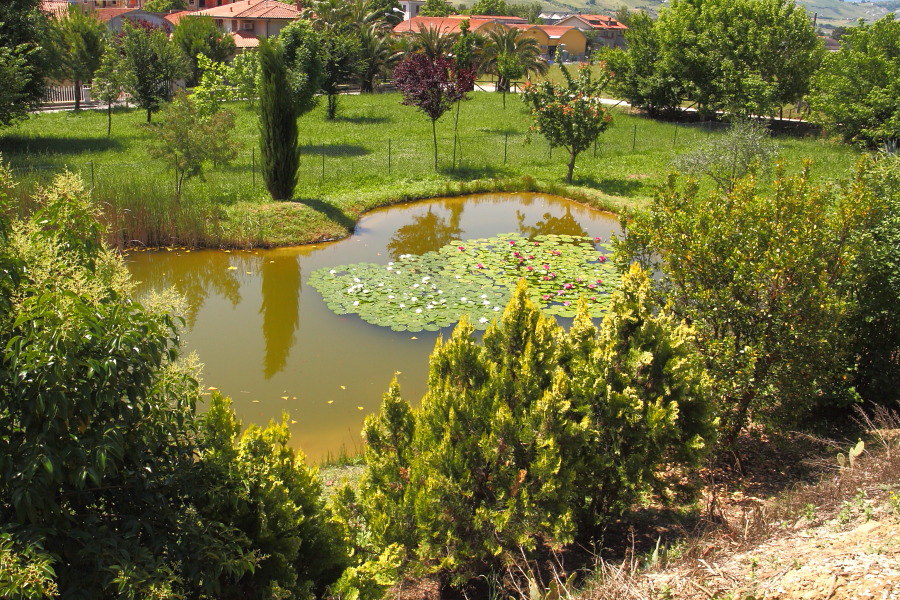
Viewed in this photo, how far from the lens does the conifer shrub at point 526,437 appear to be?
5285 millimetres

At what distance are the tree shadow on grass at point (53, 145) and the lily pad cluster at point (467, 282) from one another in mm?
11826

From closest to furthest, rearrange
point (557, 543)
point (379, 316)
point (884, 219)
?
1. point (557, 543)
2. point (884, 219)
3. point (379, 316)

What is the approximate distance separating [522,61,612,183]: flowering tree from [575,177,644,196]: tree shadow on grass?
110cm

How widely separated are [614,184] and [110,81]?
17.0 m

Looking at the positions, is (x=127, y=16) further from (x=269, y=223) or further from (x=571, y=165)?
(x=269, y=223)

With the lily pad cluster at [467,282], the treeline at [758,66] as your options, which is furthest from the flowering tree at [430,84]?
the treeline at [758,66]

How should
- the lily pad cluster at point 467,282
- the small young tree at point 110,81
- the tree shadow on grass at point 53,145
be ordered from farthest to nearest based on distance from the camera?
the small young tree at point 110,81
the tree shadow on grass at point 53,145
the lily pad cluster at point 467,282

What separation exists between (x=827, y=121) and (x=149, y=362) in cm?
2846

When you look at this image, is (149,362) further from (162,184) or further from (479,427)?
(162,184)

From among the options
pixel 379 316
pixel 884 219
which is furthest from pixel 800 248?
pixel 379 316

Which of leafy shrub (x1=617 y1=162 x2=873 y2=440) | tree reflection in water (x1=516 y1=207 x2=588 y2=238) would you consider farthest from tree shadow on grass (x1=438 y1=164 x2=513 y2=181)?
leafy shrub (x1=617 y1=162 x2=873 y2=440)

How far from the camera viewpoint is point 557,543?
17.4 feet

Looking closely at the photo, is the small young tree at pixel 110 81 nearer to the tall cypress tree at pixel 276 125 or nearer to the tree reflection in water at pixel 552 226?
the tall cypress tree at pixel 276 125

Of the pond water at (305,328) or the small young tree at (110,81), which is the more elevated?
the small young tree at (110,81)
